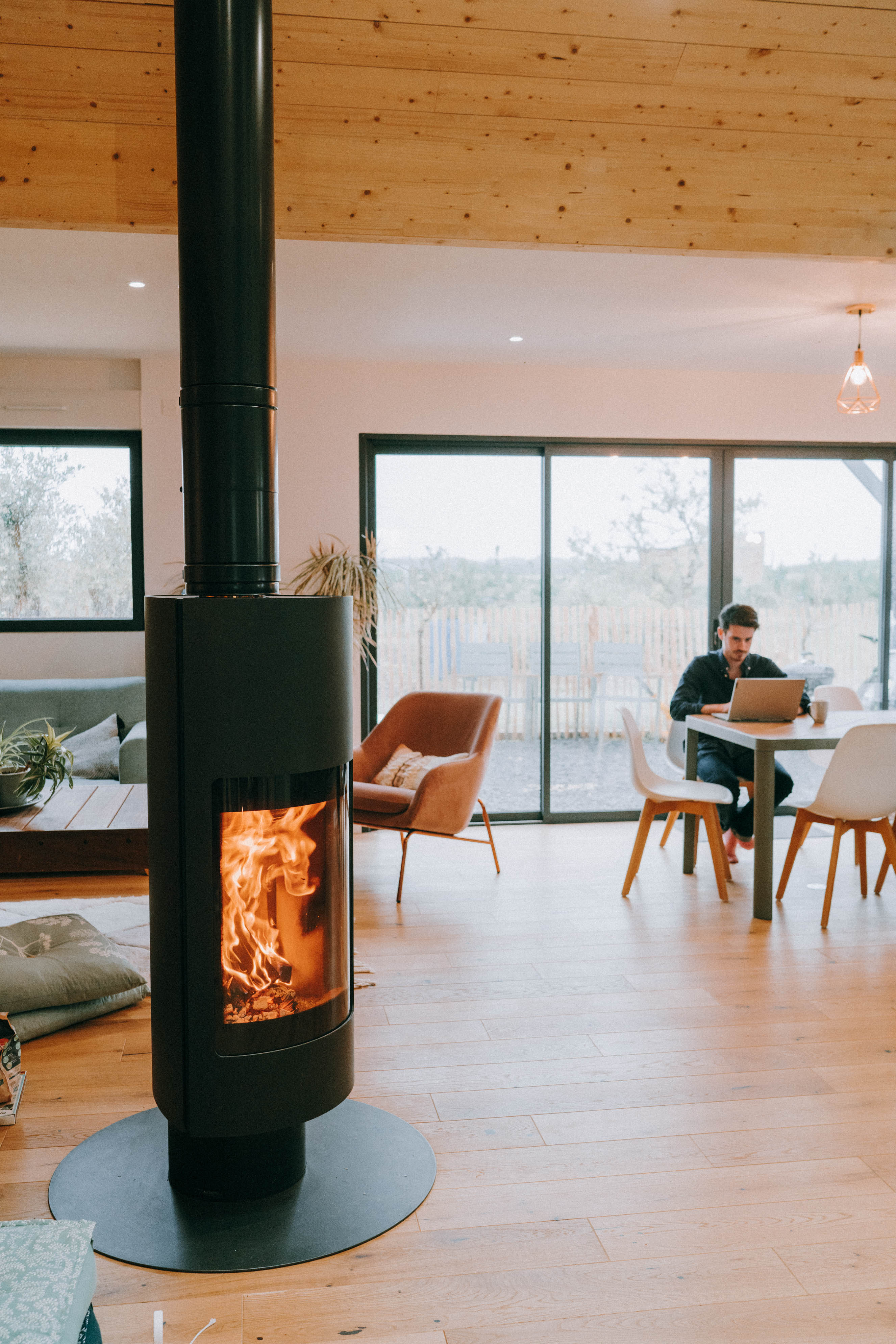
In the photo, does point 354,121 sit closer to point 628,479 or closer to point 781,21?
point 781,21

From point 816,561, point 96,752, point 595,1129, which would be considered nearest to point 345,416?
point 96,752

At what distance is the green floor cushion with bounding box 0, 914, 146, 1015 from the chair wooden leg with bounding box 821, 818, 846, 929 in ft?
8.55

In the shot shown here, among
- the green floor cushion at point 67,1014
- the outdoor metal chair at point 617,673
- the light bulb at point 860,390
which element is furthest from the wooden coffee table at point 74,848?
the light bulb at point 860,390

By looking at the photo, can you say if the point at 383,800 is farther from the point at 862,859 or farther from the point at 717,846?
the point at 862,859

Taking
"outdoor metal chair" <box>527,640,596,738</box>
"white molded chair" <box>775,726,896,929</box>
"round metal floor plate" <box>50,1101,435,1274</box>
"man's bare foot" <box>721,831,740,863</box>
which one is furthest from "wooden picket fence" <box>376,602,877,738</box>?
"round metal floor plate" <box>50,1101,435,1274</box>

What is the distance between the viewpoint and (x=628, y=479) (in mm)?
6129

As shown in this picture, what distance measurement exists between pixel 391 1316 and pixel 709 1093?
1.13 m

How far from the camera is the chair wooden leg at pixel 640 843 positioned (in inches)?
175

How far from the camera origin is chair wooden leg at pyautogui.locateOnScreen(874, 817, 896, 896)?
4242 mm

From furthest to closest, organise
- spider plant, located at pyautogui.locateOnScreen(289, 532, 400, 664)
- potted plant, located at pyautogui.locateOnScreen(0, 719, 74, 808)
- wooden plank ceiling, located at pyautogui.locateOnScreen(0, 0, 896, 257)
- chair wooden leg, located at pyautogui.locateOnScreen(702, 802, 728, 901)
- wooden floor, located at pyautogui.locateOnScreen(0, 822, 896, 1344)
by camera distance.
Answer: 1. spider plant, located at pyautogui.locateOnScreen(289, 532, 400, 664)
2. chair wooden leg, located at pyautogui.locateOnScreen(702, 802, 728, 901)
3. potted plant, located at pyautogui.locateOnScreen(0, 719, 74, 808)
4. wooden plank ceiling, located at pyautogui.locateOnScreen(0, 0, 896, 257)
5. wooden floor, located at pyautogui.locateOnScreen(0, 822, 896, 1344)

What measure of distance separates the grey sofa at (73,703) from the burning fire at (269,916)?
11.2 feet

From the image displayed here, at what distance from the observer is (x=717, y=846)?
441cm

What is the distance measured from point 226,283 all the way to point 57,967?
2137mm

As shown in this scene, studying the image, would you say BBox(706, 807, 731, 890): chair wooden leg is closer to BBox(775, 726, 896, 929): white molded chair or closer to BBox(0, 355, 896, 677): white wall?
BBox(775, 726, 896, 929): white molded chair
